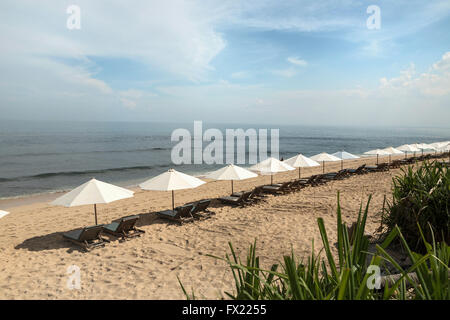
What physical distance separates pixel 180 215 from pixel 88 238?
289 centimetres

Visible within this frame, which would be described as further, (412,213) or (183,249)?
(183,249)


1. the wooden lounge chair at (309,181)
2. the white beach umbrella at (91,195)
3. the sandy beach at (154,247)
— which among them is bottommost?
the sandy beach at (154,247)

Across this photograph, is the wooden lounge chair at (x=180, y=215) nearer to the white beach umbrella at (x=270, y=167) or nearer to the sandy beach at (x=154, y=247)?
the sandy beach at (x=154, y=247)

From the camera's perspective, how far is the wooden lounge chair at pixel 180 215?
9.19 meters

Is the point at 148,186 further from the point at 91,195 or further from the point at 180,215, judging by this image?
the point at 91,195

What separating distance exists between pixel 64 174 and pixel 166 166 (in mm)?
9703

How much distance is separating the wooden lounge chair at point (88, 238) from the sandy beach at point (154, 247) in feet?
0.68

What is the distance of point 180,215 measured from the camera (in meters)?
9.26

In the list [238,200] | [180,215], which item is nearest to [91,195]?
[180,215]

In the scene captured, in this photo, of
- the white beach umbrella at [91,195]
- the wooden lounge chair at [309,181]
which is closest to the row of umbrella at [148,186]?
the white beach umbrella at [91,195]

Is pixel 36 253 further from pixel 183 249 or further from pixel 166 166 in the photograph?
pixel 166 166

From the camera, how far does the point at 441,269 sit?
145 cm

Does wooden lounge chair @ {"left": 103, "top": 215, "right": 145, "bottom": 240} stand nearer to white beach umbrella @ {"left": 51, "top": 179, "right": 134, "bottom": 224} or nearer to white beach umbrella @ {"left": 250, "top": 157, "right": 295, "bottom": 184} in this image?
white beach umbrella @ {"left": 51, "top": 179, "right": 134, "bottom": 224}
